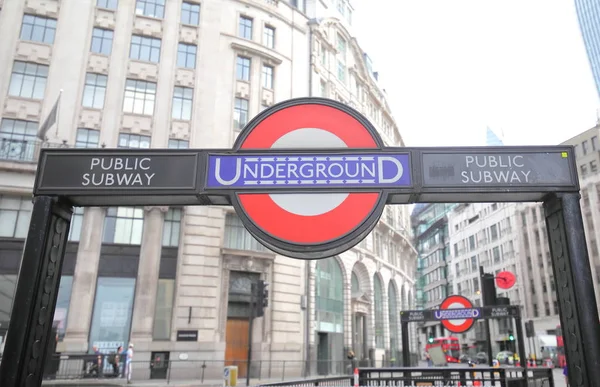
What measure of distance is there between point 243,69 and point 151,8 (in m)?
6.53

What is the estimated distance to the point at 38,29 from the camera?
26.3m

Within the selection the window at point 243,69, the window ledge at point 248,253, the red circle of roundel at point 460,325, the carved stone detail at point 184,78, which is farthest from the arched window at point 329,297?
the red circle of roundel at point 460,325

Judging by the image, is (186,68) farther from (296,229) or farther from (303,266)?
(296,229)

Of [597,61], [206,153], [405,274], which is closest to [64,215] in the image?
[206,153]

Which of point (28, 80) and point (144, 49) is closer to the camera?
point (28, 80)

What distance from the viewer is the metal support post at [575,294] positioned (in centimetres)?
323

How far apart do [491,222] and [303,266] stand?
213 ft

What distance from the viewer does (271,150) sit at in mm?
3844

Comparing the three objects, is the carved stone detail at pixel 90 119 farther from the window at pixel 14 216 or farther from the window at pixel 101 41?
the window at pixel 14 216

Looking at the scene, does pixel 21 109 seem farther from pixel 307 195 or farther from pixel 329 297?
pixel 307 195

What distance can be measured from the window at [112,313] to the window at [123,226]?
201cm

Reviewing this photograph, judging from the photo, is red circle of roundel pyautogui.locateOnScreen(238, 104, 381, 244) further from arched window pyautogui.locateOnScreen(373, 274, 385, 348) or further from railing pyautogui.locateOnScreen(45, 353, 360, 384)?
arched window pyautogui.locateOnScreen(373, 274, 385, 348)

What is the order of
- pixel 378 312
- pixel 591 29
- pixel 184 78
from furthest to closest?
pixel 591 29, pixel 378 312, pixel 184 78

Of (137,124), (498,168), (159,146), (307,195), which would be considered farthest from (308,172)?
(137,124)
